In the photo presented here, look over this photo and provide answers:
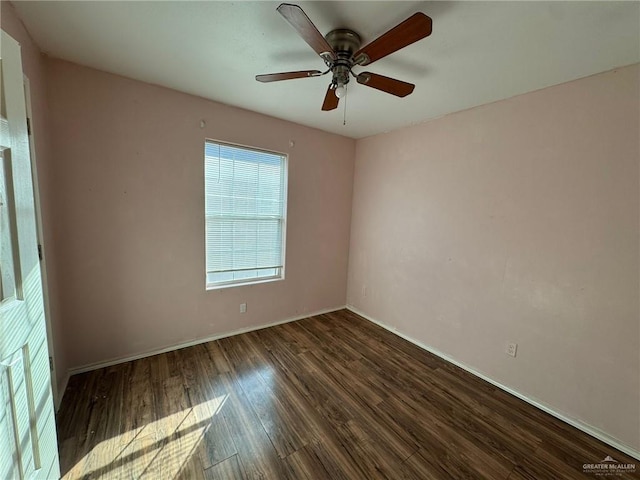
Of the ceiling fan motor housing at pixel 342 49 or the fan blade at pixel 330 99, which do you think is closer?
the ceiling fan motor housing at pixel 342 49

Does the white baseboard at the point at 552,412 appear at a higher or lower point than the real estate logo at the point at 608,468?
higher

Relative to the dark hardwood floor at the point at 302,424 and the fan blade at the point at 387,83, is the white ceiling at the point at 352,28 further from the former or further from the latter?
the dark hardwood floor at the point at 302,424

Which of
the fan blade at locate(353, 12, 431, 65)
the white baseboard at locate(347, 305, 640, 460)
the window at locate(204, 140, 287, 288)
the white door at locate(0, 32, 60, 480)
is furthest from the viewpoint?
the window at locate(204, 140, 287, 288)

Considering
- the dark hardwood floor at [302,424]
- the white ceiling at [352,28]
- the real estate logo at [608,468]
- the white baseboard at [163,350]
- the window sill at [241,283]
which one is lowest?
the real estate logo at [608,468]

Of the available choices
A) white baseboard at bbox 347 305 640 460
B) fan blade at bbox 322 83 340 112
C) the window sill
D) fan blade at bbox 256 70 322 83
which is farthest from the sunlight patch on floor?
fan blade at bbox 322 83 340 112

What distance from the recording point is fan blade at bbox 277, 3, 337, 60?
104 centimetres

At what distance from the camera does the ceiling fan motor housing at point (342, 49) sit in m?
1.47

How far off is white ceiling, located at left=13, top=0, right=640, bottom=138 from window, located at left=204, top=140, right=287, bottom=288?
26.9 inches

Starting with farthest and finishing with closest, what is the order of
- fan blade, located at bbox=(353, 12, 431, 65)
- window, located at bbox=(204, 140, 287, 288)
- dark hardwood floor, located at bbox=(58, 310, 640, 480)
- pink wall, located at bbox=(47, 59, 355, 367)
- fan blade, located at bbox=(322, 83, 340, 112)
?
window, located at bbox=(204, 140, 287, 288) < pink wall, located at bbox=(47, 59, 355, 367) < fan blade, located at bbox=(322, 83, 340, 112) < dark hardwood floor, located at bbox=(58, 310, 640, 480) < fan blade, located at bbox=(353, 12, 431, 65)

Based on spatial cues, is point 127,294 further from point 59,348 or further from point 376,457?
point 376,457

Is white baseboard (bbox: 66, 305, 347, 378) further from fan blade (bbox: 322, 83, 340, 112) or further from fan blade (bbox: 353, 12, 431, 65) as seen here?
fan blade (bbox: 353, 12, 431, 65)

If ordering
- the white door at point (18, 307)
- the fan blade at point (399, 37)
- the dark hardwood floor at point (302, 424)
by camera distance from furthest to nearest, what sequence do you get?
the dark hardwood floor at point (302, 424), the fan blade at point (399, 37), the white door at point (18, 307)

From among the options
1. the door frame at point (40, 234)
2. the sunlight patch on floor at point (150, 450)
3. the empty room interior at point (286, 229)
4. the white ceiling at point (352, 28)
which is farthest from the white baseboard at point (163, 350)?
the white ceiling at point (352, 28)

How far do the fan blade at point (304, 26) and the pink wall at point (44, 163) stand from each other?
63.1 inches
